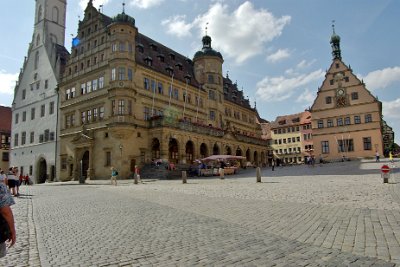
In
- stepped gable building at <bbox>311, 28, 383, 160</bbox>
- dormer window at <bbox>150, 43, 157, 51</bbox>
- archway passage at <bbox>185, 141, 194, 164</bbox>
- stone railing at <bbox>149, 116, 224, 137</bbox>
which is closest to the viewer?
stone railing at <bbox>149, 116, 224, 137</bbox>

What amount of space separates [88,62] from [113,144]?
12646mm

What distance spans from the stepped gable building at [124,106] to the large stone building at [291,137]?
3794cm

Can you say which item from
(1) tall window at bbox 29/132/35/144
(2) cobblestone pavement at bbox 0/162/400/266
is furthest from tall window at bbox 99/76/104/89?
(2) cobblestone pavement at bbox 0/162/400/266

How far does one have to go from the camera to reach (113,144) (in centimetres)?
3869

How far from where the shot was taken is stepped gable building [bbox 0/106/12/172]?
6344 cm

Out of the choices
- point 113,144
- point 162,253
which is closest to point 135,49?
point 113,144

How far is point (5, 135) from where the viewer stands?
66.1 m

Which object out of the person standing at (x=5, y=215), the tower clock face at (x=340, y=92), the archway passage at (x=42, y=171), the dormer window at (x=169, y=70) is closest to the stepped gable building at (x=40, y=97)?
the archway passage at (x=42, y=171)

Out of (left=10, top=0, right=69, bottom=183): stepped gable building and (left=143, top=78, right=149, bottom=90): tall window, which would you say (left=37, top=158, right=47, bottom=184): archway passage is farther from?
(left=143, top=78, right=149, bottom=90): tall window

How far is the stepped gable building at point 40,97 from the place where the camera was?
159ft

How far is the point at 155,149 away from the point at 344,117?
112 feet

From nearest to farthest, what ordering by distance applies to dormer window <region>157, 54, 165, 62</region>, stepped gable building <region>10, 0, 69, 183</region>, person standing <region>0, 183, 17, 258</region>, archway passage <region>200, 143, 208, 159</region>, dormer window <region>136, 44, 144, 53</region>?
1. person standing <region>0, 183, 17, 258</region>
2. dormer window <region>136, 44, 144, 53</region>
3. archway passage <region>200, 143, 208, 159</region>
4. dormer window <region>157, 54, 165, 62</region>
5. stepped gable building <region>10, 0, 69, 183</region>

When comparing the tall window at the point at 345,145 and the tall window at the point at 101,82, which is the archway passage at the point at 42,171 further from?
the tall window at the point at 345,145

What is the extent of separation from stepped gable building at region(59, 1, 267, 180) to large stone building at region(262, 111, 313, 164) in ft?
124
